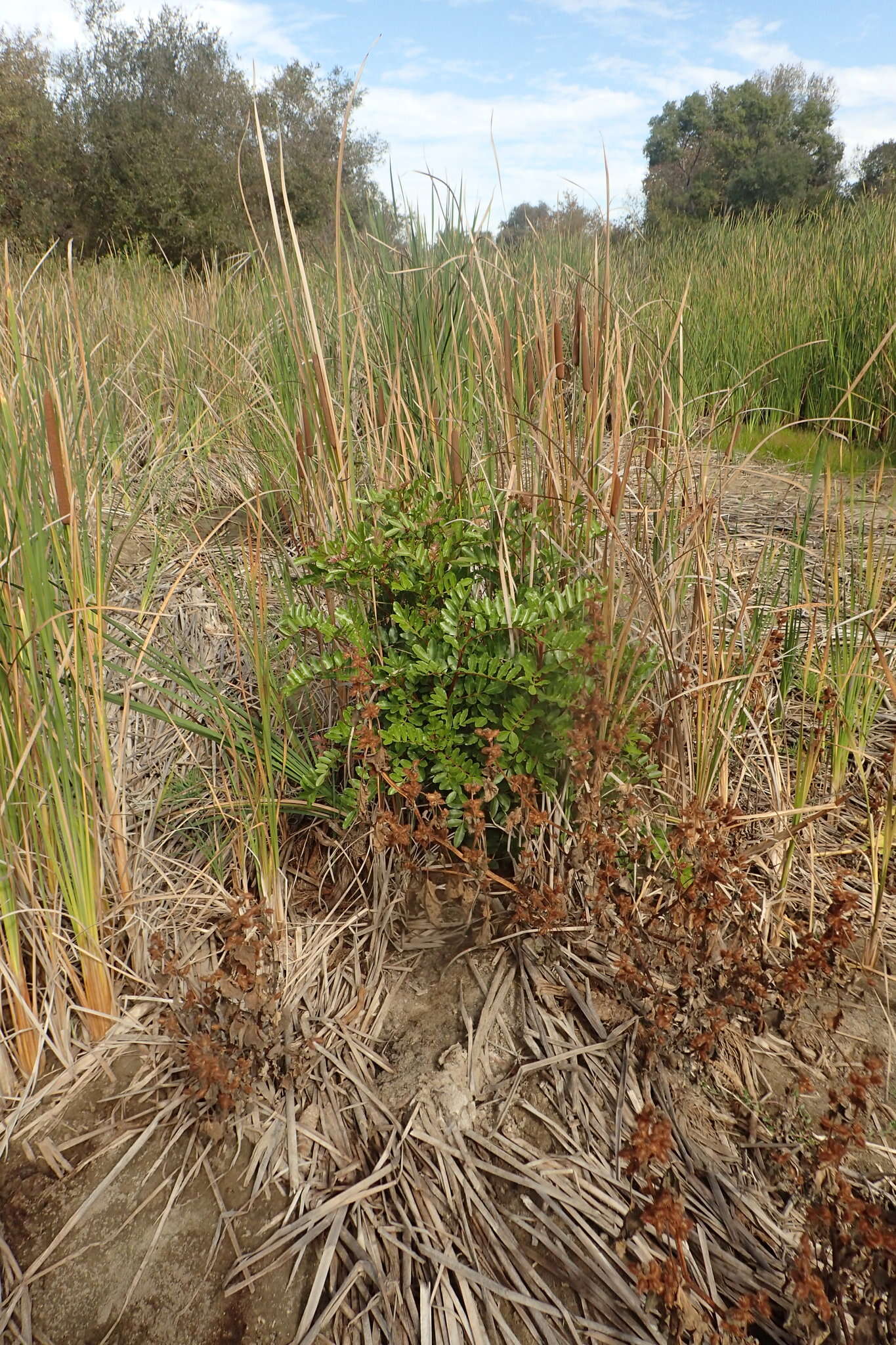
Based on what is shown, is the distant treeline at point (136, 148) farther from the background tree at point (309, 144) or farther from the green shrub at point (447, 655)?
the green shrub at point (447, 655)

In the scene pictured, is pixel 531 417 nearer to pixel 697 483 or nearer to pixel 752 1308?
pixel 697 483

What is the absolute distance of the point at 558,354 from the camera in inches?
70.0

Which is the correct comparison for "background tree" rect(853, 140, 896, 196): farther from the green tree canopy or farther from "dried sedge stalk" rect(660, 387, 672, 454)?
"dried sedge stalk" rect(660, 387, 672, 454)

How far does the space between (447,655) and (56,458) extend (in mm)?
767

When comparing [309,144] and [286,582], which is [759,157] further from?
[286,582]

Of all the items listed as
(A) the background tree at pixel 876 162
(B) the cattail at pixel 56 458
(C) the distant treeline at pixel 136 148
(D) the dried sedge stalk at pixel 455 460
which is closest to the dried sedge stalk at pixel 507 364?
(D) the dried sedge stalk at pixel 455 460

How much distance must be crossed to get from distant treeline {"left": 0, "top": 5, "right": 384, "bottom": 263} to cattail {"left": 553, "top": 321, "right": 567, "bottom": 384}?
45.7 feet

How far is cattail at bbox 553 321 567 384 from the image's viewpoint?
1.74m

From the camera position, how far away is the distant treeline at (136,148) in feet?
46.0

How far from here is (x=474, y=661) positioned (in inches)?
61.8

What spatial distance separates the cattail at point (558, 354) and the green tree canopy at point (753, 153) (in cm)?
2024

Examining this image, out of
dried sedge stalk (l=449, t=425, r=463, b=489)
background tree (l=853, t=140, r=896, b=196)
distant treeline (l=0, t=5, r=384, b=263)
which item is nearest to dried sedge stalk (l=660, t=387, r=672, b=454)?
dried sedge stalk (l=449, t=425, r=463, b=489)

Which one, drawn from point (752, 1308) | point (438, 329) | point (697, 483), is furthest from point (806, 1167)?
point (438, 329)

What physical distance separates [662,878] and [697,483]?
93 centimetres
